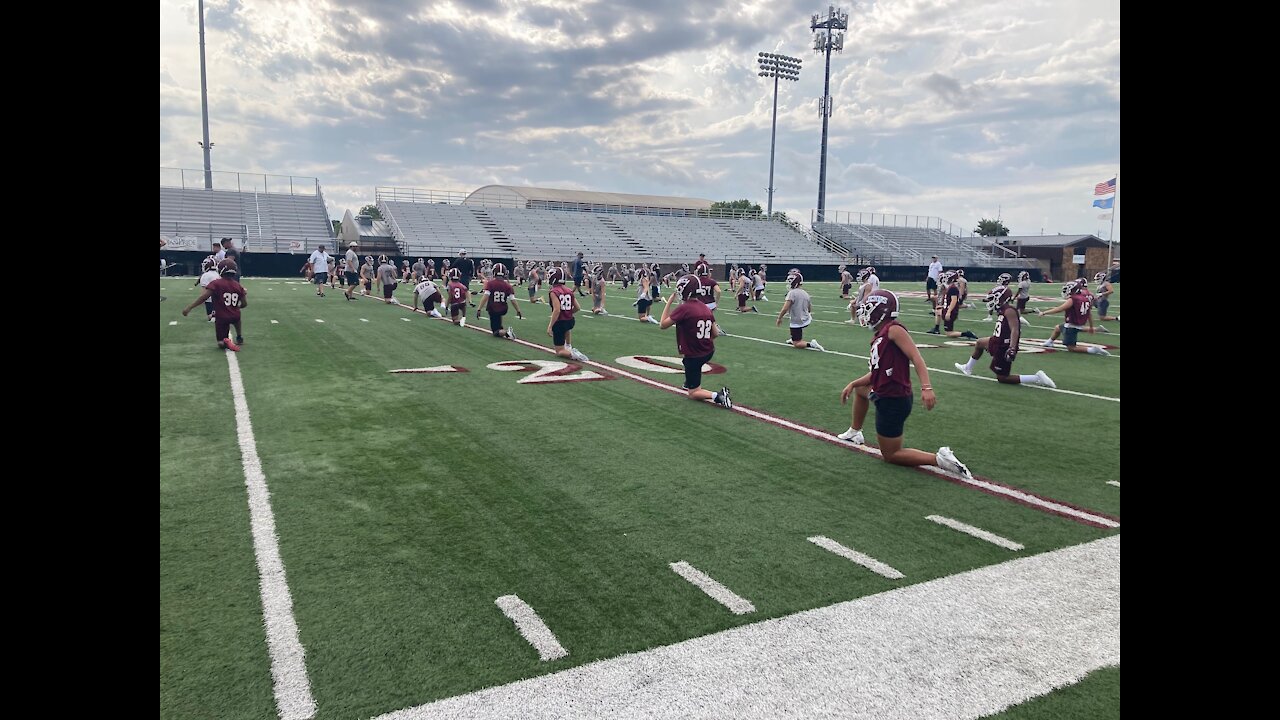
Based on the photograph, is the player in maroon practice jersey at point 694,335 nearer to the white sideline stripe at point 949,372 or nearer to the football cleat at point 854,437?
the football cleat at point 854,437

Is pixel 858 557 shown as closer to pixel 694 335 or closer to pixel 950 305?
pixel 694 335

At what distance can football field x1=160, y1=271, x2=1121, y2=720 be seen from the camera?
11.4 feet

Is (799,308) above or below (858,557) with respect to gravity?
above

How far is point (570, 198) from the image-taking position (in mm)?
84938

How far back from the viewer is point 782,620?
4039 millimetres

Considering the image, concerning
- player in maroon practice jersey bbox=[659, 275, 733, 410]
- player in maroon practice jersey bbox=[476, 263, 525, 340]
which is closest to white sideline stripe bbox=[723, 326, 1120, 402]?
player in maroon practice jersey bbox=[659, 275, 733, 410]

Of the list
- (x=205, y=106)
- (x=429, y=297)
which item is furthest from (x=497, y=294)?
(x=205, y=106)

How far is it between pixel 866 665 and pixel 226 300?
13.4m

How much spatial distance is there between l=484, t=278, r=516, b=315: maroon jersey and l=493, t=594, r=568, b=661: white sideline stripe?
12.3 metres

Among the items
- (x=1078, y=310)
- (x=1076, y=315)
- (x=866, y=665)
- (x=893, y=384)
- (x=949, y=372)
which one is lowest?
(x=866, y=665)

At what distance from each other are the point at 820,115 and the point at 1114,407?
194 ft

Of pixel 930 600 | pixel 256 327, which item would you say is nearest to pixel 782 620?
pixel 930 600
